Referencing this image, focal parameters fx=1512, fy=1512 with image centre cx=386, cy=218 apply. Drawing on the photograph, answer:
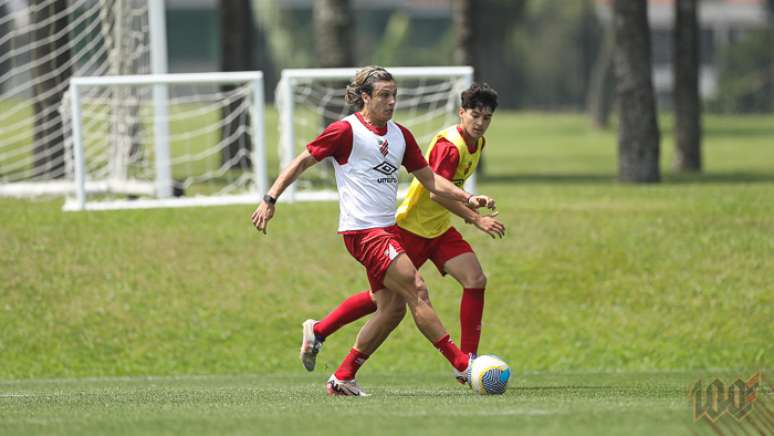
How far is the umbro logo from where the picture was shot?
9.64 metres

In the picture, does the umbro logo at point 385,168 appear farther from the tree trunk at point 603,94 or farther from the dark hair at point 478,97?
the tree trunk at point 603,94

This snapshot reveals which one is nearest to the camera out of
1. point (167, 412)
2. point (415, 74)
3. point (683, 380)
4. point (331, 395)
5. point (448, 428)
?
point (448, 428)

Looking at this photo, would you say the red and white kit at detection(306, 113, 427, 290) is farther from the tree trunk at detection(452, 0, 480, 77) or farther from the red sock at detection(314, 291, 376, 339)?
A: the tree trunk at detection(452, 0, 480, 77)

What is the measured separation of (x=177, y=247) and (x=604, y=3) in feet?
231

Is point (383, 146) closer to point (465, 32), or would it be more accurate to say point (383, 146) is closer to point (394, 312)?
point (394, 312)

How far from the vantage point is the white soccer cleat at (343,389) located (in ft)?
32.5

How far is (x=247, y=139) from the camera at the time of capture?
26812 millimetres

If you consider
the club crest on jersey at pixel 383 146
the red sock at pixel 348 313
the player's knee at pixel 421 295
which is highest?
the club crest on jersey at pixel 383 146

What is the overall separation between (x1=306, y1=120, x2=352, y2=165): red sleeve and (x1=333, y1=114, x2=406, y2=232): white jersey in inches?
1.6

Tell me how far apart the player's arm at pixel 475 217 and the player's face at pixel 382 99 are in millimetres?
806

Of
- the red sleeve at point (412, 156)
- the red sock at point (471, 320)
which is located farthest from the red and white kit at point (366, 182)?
the red sock at point (471, 320)

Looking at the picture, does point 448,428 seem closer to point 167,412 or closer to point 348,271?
point 167,412

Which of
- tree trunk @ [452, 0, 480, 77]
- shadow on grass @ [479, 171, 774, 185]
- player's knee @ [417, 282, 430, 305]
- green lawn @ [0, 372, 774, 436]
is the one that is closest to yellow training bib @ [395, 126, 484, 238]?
player's knee @ [417, 282, 430, 305]

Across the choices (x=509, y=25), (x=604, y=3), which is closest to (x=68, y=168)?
(x=509, y=25)
